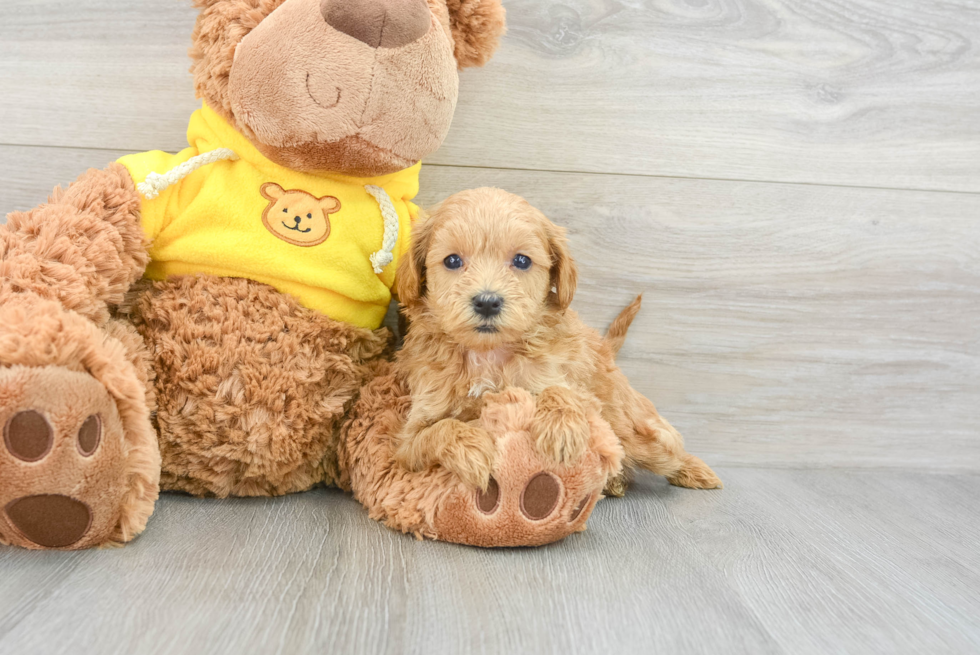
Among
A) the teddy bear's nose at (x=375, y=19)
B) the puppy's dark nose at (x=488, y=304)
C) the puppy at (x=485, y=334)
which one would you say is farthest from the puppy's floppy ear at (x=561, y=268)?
the teddy bear's nose at (x=375, y=19)

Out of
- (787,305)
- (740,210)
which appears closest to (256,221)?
(740,210)

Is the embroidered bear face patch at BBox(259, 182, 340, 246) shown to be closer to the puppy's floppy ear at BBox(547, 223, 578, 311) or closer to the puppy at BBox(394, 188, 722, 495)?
the puppy at BBox(394, 188, 722, 495)

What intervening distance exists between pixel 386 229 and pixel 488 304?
298 millimetres

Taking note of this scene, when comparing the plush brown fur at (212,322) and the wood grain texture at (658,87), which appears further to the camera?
the wood grain texture at (658,87)

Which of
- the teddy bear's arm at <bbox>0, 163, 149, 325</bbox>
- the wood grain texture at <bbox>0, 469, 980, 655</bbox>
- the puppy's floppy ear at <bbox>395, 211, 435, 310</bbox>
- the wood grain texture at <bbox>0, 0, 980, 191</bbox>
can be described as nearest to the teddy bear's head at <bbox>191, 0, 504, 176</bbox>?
the puppy's floppy ear at <bbox>395, 211, 435, 310</bbox>

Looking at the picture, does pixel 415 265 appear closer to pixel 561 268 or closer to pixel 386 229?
pixel 386 229

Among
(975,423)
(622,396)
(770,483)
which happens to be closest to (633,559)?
(622,396)

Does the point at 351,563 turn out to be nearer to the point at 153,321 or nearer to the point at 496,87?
the point at 153,321

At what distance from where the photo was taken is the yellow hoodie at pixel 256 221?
43.8 inches

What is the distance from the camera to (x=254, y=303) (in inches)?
43.9

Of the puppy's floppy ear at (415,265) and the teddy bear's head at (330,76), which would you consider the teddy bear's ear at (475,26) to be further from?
the puppy's floppy ear at (415,265)

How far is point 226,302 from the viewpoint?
110cm

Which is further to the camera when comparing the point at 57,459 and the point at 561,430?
the point at 561,430

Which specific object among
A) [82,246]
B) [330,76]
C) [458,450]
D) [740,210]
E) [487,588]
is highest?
[330,76]
